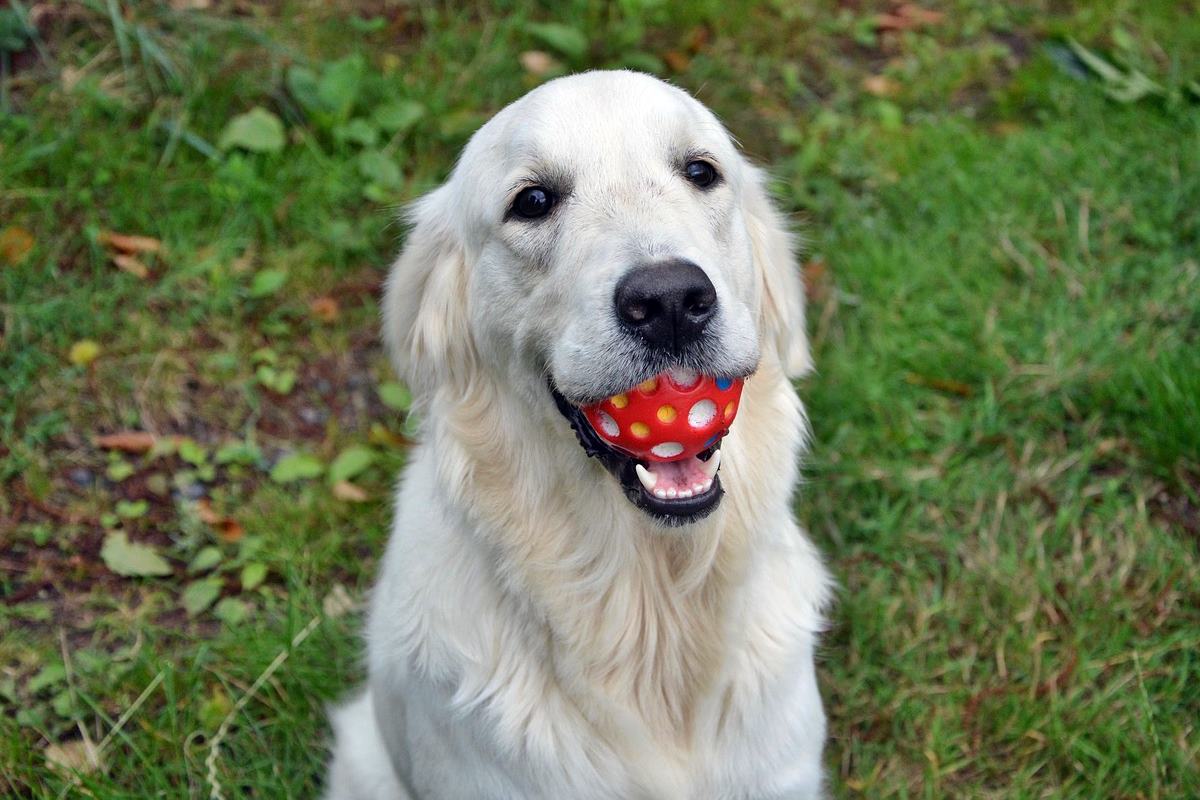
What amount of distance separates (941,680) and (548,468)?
1.51m

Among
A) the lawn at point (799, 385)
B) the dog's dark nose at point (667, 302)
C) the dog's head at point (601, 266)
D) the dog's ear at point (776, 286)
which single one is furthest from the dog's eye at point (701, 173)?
the lawn at point (799, 385)

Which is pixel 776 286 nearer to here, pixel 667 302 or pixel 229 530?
pixel 667 302

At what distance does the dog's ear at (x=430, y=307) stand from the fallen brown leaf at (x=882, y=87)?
2.90m

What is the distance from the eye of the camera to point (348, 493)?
3807 mm

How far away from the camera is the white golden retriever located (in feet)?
8.00

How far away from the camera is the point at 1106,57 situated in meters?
5.08

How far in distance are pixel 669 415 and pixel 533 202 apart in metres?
0.59

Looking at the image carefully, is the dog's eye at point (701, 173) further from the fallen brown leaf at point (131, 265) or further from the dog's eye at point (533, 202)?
the fallen brown leaf at point (131, 265)

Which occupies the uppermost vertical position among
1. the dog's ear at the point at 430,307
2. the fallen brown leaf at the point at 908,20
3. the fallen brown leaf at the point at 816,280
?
the dog's ear at the point at 430,307

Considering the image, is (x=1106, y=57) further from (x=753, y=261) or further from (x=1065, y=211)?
(x=753, y=261)

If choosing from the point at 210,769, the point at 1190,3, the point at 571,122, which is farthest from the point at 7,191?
the point at 1190,3

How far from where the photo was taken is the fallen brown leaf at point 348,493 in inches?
150

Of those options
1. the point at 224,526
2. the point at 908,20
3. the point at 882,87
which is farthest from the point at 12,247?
the point at 908,20

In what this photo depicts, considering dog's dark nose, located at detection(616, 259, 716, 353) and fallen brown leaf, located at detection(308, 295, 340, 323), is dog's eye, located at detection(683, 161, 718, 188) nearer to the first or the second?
dog's dark nose, located at detection(616, 259, 716, 353)
